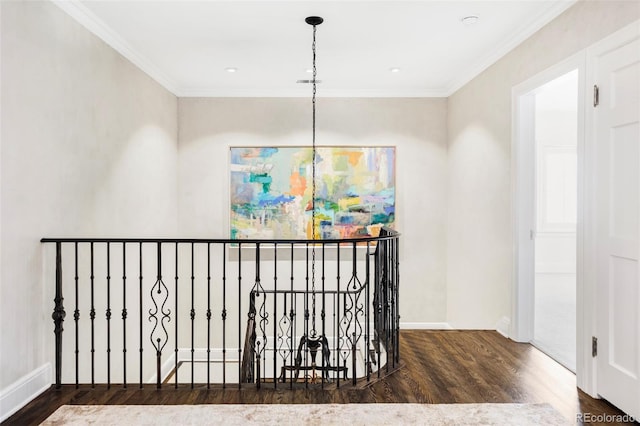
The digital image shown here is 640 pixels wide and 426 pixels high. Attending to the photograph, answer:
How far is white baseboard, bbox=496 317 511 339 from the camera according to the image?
3885 mm

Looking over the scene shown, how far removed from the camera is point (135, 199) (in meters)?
4.16

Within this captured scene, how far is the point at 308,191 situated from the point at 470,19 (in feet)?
8.85

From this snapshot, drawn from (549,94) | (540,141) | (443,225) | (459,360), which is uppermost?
(549,94)

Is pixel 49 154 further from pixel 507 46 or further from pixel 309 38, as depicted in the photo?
pixel 507 46

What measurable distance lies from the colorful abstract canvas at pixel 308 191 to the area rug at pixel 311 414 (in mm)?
2953

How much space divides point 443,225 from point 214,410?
3722 mm

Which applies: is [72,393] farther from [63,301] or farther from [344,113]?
[344,113]

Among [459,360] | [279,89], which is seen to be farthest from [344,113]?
[459,360]

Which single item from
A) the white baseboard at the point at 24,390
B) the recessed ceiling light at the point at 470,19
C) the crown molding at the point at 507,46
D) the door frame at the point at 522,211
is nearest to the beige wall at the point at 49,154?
the white baseboard at the point at 24,390

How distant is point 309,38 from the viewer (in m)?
3.65

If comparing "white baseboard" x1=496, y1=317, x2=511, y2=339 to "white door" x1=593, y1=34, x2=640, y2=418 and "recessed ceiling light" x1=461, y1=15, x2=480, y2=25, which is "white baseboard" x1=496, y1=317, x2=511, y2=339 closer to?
"white door" x1=593, y1=34, x2=640, y2=418

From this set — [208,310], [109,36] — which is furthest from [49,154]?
[208,310]

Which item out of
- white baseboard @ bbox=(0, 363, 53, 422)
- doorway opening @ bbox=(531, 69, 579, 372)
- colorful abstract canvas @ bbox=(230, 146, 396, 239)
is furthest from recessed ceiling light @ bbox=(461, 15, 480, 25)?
doorway opening @ bbox=(531, 69, 579, 372)

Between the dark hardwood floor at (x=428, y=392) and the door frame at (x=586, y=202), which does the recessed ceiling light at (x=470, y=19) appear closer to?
the door frame at (x=586, y=202)
